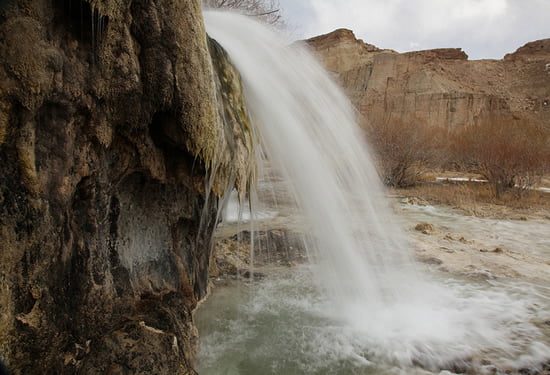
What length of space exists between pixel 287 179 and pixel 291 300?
1.38 meters

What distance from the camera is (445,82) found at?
106ft

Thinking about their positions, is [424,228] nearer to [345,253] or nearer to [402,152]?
[345,253]

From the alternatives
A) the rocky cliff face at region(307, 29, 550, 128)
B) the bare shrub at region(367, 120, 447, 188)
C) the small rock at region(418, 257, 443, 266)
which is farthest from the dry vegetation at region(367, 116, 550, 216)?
the rocky cliff face at region(307, 29, 550, 128)

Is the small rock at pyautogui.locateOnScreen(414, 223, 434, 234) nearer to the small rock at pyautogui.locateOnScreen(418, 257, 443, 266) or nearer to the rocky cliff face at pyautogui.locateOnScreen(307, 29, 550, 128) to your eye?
the small rock at pyautogui.locateOnScreen(418, 257, 443, 266)

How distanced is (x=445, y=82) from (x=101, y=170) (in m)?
35.6

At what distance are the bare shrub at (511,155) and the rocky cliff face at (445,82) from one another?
582 inches

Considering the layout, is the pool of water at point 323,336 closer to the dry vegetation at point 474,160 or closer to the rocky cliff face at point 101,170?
the rocky cliff face at point 101,170

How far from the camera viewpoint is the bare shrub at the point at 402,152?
1568 centimetres

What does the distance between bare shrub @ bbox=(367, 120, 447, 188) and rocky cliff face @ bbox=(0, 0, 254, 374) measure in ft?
45.6

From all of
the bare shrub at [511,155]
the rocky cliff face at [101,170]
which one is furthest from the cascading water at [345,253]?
the bare shrub at [511,155]

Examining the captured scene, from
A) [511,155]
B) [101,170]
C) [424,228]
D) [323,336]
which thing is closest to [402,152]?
[511,155]

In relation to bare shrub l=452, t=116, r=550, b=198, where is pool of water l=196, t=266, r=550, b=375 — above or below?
below

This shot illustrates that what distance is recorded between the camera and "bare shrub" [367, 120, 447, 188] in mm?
15680

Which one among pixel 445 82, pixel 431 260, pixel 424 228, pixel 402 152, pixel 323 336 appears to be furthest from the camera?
pixel 445 82
